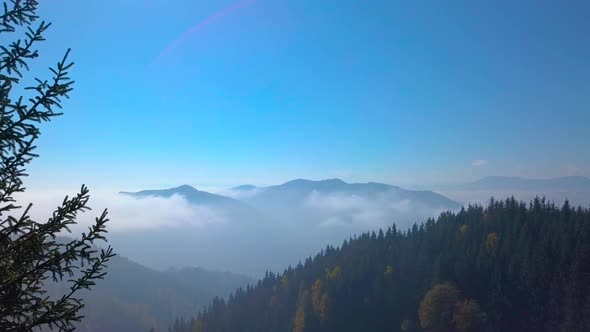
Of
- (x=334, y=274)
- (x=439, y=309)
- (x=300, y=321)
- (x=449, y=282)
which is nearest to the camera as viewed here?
(x=439, y=309)

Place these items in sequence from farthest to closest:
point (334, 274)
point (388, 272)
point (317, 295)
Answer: point (334, 274)
point (317, 295)
point (388, 272)

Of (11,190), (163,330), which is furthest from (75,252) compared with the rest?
(163,330)

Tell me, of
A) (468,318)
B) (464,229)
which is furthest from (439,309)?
(464,229)

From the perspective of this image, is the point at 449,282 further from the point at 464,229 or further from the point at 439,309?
the point at 464,229

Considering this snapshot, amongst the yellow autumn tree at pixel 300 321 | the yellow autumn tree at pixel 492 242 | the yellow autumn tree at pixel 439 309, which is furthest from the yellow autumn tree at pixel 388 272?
the yellow autumn tree at pixel 300 321

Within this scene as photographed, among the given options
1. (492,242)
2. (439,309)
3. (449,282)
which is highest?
(492,242)

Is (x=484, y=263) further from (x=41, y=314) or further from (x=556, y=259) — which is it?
(x=41, y=314)

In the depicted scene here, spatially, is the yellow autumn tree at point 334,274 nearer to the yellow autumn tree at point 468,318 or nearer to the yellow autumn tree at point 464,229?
the yellow autumn tree at point 464,229

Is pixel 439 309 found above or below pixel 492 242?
below

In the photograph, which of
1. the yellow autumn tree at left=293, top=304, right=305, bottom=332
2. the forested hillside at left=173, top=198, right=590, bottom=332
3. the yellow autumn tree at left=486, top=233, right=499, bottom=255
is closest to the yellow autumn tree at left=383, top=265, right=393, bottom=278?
the forested hillside at left=173, top=198, right=590, bottom=332
